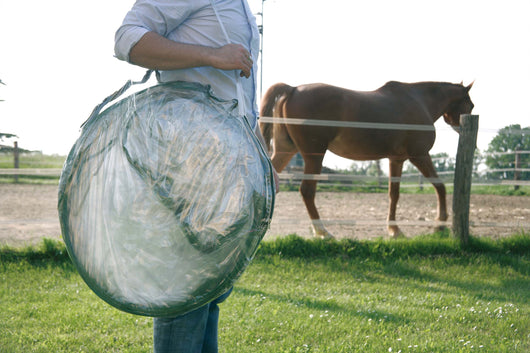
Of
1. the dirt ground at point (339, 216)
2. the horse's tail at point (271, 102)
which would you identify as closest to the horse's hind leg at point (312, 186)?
the dirt ground at point (339, 216)

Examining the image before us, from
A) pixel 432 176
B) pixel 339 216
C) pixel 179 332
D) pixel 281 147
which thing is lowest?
pixel 339 216

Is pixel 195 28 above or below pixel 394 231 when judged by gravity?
above

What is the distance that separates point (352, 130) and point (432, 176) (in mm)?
1231

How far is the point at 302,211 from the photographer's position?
777cm

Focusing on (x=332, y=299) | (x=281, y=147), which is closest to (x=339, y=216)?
(x=281, y=147)

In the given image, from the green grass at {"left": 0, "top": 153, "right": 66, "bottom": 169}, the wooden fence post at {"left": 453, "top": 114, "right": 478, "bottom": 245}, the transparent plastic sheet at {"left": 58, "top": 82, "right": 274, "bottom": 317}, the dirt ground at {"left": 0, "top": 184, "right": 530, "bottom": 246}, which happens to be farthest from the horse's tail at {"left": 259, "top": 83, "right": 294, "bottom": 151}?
the green grass at {"left": 0, "top": 153, "right": 66, "bottom": 169}

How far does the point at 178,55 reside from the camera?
121cm

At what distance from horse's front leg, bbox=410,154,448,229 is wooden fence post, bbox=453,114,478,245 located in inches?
24.5

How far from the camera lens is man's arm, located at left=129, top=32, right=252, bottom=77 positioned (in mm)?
1208

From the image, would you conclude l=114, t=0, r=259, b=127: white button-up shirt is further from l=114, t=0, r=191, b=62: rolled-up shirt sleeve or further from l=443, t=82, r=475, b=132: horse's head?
l=443, t=82, r=475, b=132: horse's head

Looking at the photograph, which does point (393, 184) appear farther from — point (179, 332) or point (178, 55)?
point (178, 55)

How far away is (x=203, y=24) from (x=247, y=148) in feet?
1.36

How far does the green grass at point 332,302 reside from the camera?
270 centimetres

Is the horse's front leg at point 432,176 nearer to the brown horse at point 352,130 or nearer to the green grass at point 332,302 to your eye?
the brown horse at point 352,130
